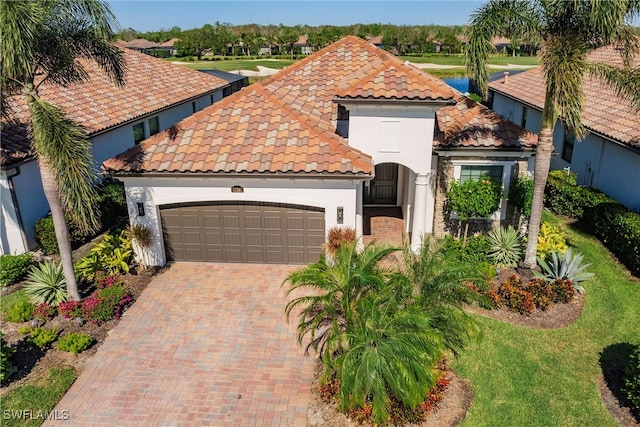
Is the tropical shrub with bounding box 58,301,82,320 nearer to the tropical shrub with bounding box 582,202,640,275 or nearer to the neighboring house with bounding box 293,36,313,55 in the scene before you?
the tropical shrub with bounding box 582,202,640,275

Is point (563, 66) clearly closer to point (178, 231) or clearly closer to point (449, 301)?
point (449, 301)

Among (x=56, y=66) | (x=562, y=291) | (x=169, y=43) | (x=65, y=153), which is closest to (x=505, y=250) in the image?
(x=562, y=291)

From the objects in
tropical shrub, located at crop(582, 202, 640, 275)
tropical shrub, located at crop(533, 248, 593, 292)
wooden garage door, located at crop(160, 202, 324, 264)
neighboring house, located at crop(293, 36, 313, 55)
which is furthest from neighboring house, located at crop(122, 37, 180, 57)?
tropical shrub, located at crop(533, 248, 593, 292)

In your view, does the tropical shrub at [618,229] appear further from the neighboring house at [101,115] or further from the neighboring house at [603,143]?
the neighboring house at [101,115]

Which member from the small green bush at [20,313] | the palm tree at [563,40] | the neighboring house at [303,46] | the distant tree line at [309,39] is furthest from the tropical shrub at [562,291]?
the neighboring house at [303,46]

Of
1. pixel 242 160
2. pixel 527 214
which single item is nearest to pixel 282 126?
pixel 242 160

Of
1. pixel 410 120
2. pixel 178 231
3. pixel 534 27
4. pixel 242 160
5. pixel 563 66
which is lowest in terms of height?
pixel 178 231
